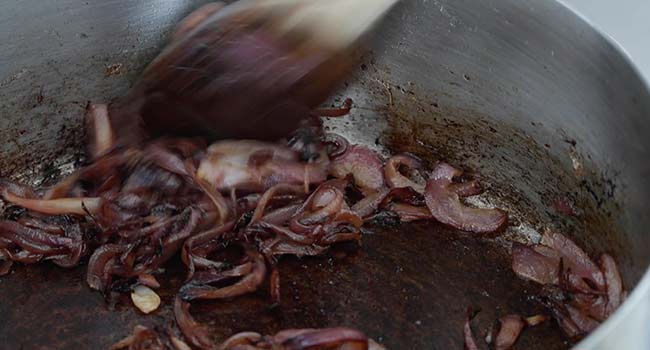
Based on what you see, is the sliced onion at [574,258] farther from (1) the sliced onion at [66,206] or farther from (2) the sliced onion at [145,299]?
(1) the sliced onion at [66,206]

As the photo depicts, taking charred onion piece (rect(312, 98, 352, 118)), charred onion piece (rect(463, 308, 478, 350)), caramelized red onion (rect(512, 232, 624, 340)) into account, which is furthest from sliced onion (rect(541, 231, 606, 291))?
charred onion piece (rect(312, 98, 352, 118))

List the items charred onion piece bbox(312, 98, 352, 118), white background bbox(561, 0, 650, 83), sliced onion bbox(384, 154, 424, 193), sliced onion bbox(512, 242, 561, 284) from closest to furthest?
sliced onion bbox(512, 242, 561, 284) < white background bbox(561, 0, 650, 83) < sliced onion bbox(384, 154, 424, 193) < charred onion piece bbox(312, 98, 352, 118)

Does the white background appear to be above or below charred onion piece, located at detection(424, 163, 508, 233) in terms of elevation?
above

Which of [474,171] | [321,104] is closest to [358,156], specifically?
[321,104]

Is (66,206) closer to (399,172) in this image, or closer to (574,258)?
(399,172)

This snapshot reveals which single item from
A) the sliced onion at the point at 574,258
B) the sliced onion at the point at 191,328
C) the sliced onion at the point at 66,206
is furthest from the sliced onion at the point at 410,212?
the sliced onion at the point at 66,206

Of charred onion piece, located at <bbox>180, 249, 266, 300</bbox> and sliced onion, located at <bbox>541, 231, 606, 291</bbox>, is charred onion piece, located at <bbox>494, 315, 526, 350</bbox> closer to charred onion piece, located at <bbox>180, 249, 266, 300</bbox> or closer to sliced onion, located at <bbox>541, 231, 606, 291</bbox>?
sliced onion, located at <bbox>541, 231, 606, 291</bbox>

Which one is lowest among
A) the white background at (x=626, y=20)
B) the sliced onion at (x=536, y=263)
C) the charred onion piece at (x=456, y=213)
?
the charred onion piece at (x=456, y=213)

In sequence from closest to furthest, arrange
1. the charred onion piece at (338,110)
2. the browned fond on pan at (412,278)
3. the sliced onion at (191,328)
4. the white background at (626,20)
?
1. the sliced onion at (191,328)
2. the browned fond on pan at (412,278)
3. the white background at (626,20)
4. the charred onion piece at (338,110)
